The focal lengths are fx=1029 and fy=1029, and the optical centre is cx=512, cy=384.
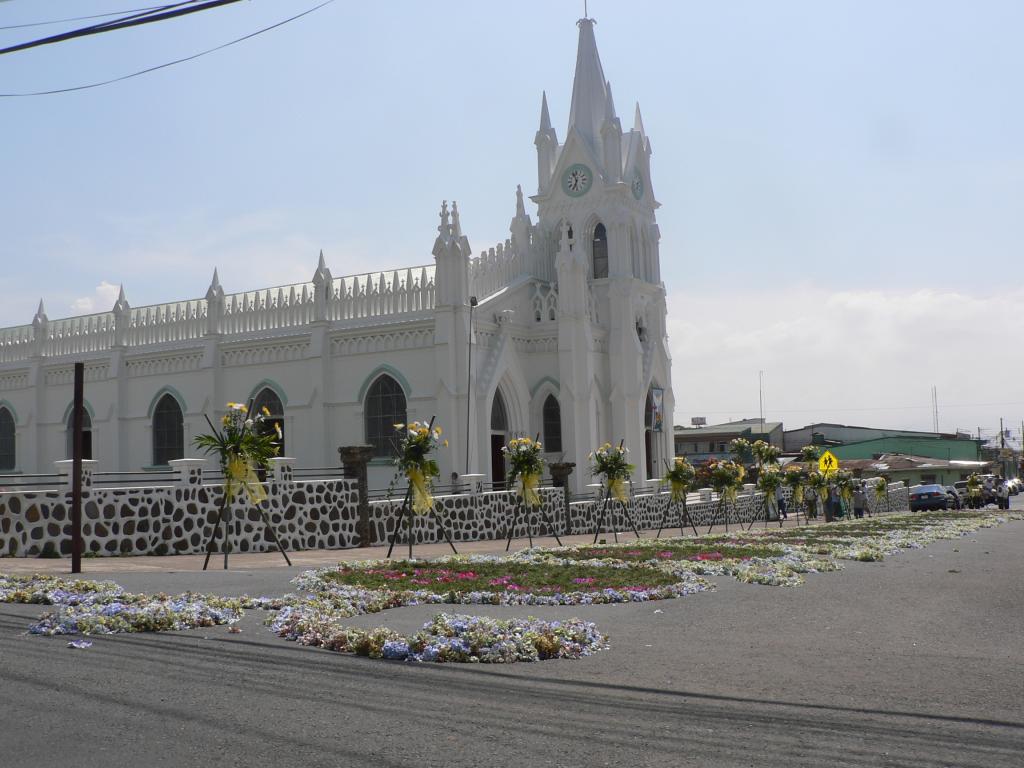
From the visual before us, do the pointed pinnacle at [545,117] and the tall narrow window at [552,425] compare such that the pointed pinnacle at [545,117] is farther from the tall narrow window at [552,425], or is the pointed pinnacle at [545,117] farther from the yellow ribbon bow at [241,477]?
the yellow ribbon bow at [241,477]

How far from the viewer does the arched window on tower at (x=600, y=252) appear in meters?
43.5

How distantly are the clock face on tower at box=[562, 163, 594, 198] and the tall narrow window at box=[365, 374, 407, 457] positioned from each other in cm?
1342

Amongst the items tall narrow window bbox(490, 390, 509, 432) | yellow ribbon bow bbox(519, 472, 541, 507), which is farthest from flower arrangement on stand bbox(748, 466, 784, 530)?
yellow ribbon bow bbox(519, 472, 541, 507)

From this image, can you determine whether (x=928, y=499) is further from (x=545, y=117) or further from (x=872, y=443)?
(x=872, y=443)

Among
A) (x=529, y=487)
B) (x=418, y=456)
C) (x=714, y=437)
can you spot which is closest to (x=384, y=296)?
(x=529, y=487)

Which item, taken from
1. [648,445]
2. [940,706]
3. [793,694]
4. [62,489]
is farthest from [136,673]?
[648,445]

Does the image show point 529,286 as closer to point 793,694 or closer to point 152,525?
point 152,525

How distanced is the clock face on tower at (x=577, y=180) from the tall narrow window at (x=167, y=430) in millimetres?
18533

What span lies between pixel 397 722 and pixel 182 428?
35.8 meters

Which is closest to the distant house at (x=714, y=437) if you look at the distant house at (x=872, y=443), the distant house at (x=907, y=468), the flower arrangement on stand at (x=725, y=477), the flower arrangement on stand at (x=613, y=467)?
the distant house at (x=872, y=443)

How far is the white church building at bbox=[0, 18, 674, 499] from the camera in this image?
35.6 m

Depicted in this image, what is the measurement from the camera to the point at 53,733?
5.83 metres

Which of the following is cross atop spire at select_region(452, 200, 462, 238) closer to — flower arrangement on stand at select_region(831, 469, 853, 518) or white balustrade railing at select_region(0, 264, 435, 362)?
white balustrade railing at select_region(0, 264, 435, 362)

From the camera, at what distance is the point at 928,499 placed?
169 feet
